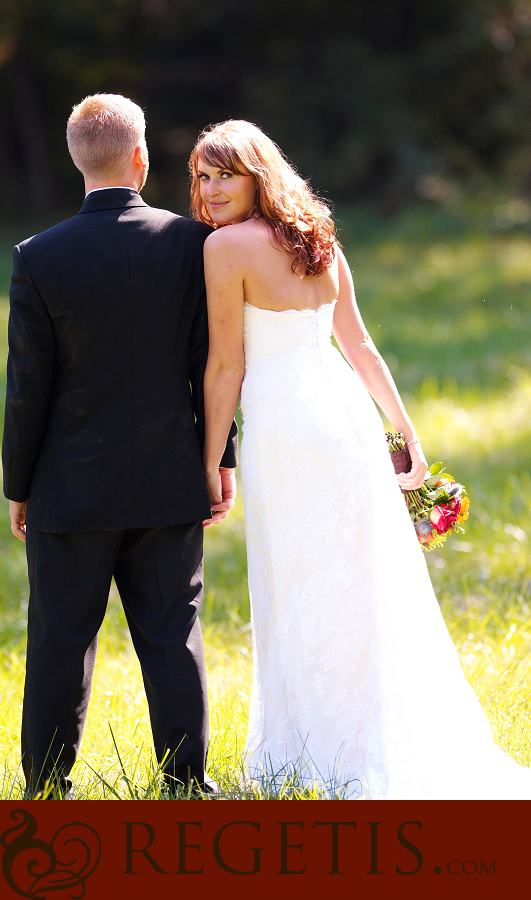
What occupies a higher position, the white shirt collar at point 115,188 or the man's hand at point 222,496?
the white shirt collar at point 115,188

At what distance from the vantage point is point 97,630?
110 inches

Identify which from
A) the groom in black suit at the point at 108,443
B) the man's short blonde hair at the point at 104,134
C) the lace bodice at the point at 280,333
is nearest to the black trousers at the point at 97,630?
the groom in black suit at the point at 108,443

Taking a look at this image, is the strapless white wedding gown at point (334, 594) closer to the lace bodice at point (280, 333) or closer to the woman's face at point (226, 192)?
the lace bodice at point (280, 333)

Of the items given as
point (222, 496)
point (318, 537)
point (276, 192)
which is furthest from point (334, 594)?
point (276, 192)

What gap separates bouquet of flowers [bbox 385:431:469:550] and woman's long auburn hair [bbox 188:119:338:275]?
72 cm

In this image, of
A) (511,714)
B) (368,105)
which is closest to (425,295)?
(368,105)

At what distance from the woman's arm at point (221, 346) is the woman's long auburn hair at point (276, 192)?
0.18 meters

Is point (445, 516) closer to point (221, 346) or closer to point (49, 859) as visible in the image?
point (221, 346)

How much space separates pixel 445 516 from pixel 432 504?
0.06 metres

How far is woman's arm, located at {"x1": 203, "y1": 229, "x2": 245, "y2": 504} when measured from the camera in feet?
8.91

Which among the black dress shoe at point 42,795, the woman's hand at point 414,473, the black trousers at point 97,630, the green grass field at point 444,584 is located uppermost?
the woman's hand at point 414,473

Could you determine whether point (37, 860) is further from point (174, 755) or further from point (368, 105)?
point (368, 105)

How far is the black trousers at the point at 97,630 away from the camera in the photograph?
2.72 meters

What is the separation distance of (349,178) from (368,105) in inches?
64.0
